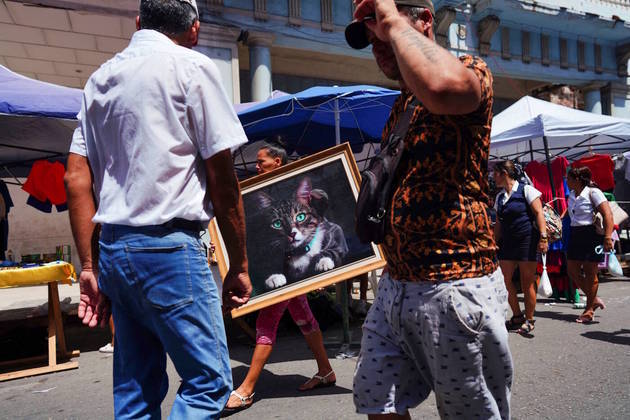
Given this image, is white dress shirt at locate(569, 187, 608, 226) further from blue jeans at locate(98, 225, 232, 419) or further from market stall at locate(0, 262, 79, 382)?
market stall at locate(0, 262, 79, 382)

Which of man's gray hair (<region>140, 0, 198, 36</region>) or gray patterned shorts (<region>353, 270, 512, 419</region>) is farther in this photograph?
man's gray hair (<region>140, 0, 198, 36</region>)

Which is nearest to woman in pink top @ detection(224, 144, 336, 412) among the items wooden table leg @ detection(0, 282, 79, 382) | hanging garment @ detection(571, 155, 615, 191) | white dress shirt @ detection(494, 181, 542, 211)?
wooden table leg @ detection(0, 282, 79, 382)

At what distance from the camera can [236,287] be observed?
1.85 m

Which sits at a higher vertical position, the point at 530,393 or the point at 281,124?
the point at 281,124

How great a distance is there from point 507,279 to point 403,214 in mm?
4674

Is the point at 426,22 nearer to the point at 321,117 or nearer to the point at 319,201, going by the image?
the point at 319,201

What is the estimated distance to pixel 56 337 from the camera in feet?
17.8

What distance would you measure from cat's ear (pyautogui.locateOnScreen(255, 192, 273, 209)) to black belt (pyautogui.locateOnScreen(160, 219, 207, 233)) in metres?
2.29

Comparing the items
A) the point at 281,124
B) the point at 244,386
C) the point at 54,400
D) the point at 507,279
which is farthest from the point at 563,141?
the point at 54,400

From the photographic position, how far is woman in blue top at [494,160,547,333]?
564cm

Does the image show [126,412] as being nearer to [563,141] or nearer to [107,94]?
[107,94]

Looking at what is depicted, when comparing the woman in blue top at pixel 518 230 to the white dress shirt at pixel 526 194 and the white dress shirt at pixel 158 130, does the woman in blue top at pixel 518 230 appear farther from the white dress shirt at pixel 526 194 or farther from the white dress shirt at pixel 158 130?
the white dress shirt at pixel 158 130

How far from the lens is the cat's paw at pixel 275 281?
12.3 ft

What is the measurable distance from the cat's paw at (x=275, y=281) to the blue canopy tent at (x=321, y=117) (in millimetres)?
2207
